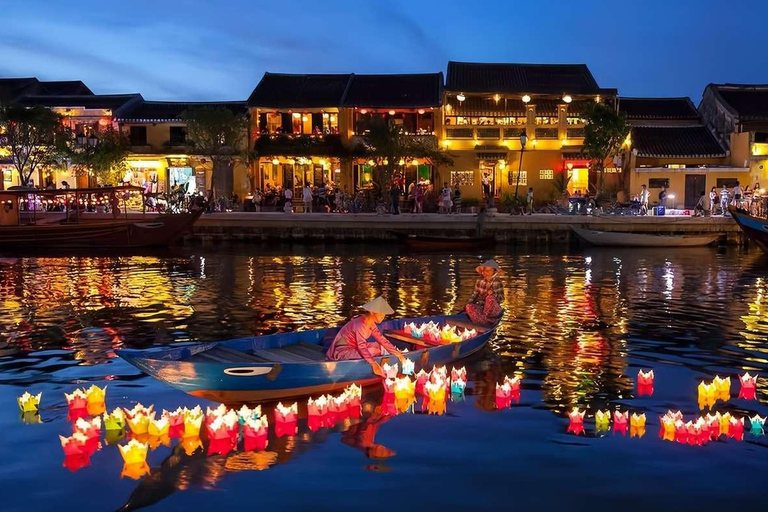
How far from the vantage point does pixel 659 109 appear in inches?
1773

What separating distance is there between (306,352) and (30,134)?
31.9 m

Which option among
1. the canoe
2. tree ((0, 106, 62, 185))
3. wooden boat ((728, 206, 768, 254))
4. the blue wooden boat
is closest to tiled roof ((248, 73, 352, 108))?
tree ((0, 106, 62, 185))

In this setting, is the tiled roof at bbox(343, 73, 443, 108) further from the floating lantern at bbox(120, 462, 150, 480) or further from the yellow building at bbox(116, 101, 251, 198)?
the floating lantern at bbox(120, 462, 150, 480)

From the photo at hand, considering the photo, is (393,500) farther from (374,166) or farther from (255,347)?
(374,166)

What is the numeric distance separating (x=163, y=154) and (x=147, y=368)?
118ft

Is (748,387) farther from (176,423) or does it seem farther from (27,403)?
(27,403)

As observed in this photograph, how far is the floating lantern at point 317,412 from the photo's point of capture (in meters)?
9.54

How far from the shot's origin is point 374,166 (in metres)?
41.2

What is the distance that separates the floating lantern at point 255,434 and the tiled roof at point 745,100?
35.6 meters

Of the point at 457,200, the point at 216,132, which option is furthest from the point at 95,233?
the point at 457,200

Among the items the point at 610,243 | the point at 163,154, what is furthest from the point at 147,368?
the point at 163,154

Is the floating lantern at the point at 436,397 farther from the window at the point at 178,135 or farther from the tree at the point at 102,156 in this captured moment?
the window at the point at 178,135

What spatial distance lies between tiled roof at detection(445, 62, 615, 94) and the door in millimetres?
6590

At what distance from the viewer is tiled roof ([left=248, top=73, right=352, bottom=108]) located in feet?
137
